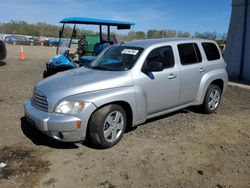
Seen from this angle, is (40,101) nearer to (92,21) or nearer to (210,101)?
(210,101)

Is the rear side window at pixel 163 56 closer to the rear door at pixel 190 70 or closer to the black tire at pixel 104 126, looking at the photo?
the rear door at pixel 190 70

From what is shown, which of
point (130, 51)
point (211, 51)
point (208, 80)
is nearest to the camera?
point (130, 51)

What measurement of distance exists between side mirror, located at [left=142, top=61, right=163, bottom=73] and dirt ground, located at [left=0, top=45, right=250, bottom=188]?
1207mm

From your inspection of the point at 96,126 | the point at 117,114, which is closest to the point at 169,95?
the point at 117,114

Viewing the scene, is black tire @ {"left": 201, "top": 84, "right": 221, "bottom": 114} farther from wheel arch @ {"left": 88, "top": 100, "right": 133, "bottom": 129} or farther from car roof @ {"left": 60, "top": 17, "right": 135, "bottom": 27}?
car roof @ {"left": 60, "top": 17, "right": 135, "bottom": 27}

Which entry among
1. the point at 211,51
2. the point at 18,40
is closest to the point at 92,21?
the point at 211,51

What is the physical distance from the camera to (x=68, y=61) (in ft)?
32.4

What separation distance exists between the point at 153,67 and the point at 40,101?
6.65ft

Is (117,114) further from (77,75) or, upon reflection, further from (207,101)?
(207,101)

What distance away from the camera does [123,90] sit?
4.91m

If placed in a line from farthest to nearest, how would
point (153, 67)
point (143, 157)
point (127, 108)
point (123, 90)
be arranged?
point (153, 67)
point (127, 108)
point (123, 90)
point (143, 157)

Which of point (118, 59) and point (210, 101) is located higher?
point (118, 59)

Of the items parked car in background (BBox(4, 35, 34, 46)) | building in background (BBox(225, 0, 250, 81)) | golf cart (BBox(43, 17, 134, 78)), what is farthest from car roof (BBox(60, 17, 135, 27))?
parked car in background (BBox(4, 35, 34, 46))

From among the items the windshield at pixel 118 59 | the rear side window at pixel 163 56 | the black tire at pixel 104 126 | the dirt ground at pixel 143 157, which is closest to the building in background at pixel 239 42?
the dirt ground at pixel 143 157
